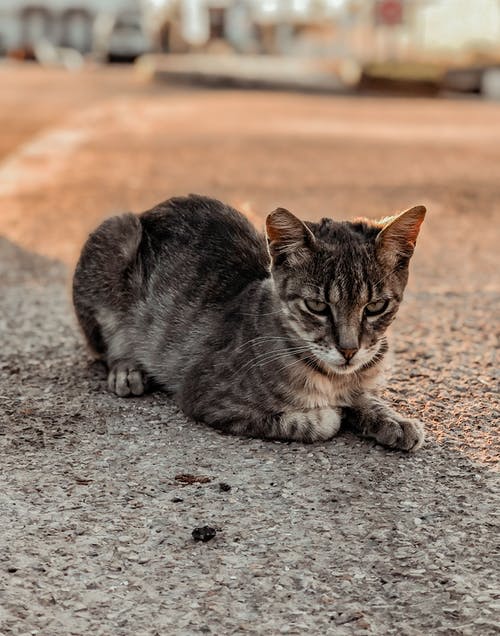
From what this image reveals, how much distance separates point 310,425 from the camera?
3.83 meters

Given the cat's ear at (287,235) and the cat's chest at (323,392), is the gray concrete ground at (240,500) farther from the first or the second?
the cat's ear at (287,235)

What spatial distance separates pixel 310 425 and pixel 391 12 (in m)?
23.2

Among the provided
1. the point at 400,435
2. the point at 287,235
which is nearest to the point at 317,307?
the point at 287,235

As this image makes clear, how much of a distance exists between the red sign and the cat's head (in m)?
22.7

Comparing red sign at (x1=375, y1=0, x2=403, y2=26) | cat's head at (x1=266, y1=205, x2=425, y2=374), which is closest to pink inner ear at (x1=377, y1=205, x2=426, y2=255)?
cat's head at (x1=266, y1=205, x2=425, y2=374)

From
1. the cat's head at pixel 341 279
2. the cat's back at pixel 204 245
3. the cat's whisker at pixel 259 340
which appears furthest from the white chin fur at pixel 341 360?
the cat's back at pixel 204 245

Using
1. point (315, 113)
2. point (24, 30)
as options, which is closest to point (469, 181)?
point (315, 113)

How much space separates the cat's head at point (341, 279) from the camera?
3.65m

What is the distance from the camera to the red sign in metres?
25.2

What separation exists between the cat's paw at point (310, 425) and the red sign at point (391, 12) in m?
22.9

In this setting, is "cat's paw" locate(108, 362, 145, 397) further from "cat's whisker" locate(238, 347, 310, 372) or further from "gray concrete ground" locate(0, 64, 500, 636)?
"cat's whisker" locate(238, 347, 310, 372)

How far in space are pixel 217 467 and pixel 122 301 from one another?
4.18 feet

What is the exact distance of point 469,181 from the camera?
1019 centimetres

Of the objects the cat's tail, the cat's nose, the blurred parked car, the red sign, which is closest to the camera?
the cat's nose
